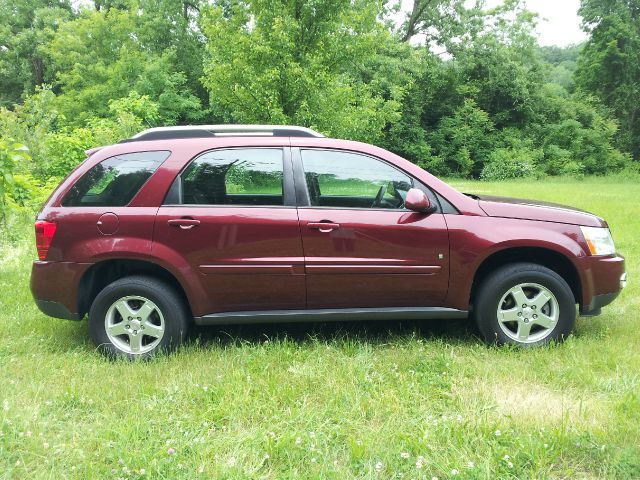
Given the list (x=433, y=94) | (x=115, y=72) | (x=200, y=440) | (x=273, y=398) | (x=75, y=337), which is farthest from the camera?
(x=433, y=94)

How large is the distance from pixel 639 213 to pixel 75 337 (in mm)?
11619

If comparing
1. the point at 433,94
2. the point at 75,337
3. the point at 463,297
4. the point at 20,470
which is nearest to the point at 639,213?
the point at 463,297

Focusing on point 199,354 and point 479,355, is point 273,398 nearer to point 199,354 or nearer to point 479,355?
point 199,354

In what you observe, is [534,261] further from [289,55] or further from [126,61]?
[126,61]

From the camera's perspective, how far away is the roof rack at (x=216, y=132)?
3998 mm

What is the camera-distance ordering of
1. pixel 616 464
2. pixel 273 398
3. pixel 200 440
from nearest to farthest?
1. pixel 616 464
2. pixel 200 440
3. pixel 273 398

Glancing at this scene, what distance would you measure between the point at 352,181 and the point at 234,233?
0.98 metres

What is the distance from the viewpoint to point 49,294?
3.83 metres

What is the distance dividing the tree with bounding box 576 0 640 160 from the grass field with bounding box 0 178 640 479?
37.5 metres

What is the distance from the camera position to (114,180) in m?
3.86

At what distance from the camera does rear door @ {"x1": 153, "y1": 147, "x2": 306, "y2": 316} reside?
3734mm

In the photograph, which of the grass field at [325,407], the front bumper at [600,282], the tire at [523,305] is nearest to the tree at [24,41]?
the grass field at [325,407]

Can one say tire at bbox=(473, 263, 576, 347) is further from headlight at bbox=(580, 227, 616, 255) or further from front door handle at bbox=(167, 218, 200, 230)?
front door handle at bbox=(167, 218, 200, 230)

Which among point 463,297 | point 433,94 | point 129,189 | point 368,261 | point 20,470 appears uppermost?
point 433,94
